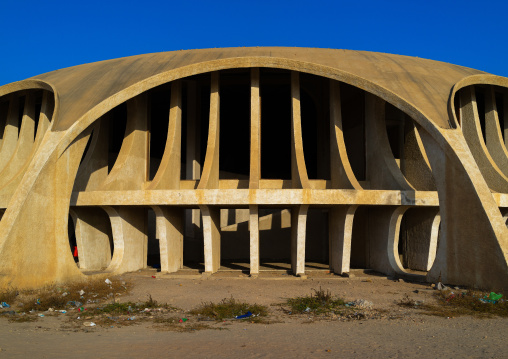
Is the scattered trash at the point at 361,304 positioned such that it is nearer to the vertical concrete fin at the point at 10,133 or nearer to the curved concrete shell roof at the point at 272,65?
the curved concrete shell roof at the point at 272,65

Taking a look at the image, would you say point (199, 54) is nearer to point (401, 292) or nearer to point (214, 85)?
point (214, 85)

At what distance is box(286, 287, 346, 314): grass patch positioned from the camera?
8.56 metres

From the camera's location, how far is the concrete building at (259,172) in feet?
36.4

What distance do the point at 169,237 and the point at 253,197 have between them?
3.26m

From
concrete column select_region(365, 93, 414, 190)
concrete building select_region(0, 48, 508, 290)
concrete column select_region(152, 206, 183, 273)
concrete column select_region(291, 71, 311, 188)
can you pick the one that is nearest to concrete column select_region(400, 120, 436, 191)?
concrete building select_region(0, 48, 508, 290)

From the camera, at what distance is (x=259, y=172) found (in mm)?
14250

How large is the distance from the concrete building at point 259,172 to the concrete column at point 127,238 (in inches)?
1.8

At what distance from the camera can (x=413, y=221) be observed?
15680 millimetres

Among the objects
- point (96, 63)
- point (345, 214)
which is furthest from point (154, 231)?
point (345, 214)

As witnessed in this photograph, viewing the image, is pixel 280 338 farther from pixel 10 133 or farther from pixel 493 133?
pixel 10 133

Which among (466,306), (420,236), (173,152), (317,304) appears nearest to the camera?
(466,306)

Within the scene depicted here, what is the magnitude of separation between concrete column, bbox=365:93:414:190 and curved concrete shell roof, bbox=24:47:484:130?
1458 millimetres

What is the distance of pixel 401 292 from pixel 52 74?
13.7 meters

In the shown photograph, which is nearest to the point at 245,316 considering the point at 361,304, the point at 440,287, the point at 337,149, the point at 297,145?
the point at 361,304
